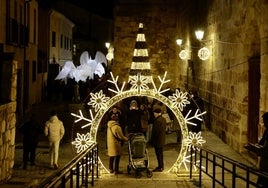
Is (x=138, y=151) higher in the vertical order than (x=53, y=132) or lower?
lower

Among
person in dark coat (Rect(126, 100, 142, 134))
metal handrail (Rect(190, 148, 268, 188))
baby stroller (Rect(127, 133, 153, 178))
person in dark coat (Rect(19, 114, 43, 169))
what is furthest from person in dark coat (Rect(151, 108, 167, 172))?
person in dark coat (Rect(19, 114, 43, 169))

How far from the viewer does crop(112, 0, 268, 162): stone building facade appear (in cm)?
1387

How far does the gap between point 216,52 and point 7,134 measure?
9102mm

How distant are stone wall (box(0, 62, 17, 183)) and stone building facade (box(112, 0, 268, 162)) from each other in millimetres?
5990

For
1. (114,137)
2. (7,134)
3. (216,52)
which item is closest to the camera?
(7,134)

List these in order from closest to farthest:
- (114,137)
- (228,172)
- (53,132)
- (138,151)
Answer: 1. (228,172)
2. (138,151)
3. (114,137)
4. (53,132)

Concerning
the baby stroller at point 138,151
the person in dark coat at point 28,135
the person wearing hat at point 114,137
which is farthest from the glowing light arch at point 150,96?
the person in dark coat at point 28,135

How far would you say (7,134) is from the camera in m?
11.1

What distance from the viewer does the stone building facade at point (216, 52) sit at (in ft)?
45.5

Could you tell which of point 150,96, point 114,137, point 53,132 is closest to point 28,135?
point 53,132

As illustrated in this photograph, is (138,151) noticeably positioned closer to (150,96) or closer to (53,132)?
(150,96)

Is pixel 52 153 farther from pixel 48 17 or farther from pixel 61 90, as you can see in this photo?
pixel 48 17

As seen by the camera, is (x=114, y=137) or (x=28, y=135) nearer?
(x=114, y=137)

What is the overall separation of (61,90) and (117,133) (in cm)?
2012
